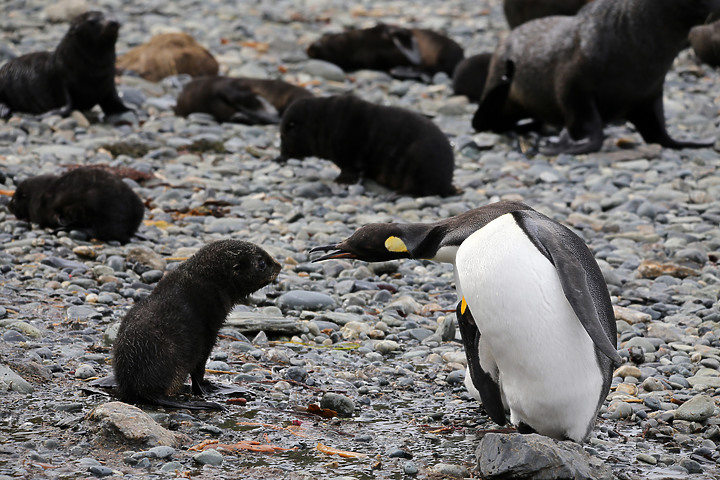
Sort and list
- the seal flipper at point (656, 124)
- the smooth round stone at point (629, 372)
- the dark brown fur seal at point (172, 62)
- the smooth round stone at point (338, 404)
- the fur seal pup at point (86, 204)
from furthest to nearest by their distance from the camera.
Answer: the dark brown fur seal at point (172, 62) → the seal flipper at point (656, 124) → the fur seal pup at point (86, 204) → the smooth round stone at point (629, 372) → the smooth round stone at point (338, 404)

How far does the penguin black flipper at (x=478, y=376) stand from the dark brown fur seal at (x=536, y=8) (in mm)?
10741

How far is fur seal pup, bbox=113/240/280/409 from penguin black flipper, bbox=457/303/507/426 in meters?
1.03

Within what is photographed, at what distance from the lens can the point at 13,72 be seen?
1068 cm

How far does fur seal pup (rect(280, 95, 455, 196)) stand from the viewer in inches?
340

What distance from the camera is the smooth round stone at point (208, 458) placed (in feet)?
12.2

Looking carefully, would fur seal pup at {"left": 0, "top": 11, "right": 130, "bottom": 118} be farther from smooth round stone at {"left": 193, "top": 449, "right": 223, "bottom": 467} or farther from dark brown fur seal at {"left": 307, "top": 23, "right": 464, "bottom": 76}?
smooth round stone at {"left": 193, "top": 449, "right": 223, "bottom": 467}

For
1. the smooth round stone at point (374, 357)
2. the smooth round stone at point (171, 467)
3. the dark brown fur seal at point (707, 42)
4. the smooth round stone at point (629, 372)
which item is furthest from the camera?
the dark brown fur seal at point (707, 42)

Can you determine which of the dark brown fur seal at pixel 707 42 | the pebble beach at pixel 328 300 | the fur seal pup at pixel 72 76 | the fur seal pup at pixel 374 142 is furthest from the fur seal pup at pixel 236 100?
the dark brown fur seal at pixel 707 42

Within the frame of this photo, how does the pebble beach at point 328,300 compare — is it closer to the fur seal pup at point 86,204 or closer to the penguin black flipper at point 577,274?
the fur seal pup at point 86,204

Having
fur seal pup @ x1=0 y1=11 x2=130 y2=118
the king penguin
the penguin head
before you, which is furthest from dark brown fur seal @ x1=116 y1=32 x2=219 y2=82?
the king penguin

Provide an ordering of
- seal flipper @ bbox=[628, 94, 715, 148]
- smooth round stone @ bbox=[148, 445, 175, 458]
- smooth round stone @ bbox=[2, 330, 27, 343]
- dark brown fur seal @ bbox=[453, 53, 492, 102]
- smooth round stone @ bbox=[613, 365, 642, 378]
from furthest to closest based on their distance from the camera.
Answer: dark brown fur seal @ bbox=[453, 53, 492, 102]
seal flipper @ bbox=[628, 94, 715, 148]
smooth round stone @ bbox=[613, 365, 642, 378]
smooth round stone @ bbox=[2, 330, 27, 343]
smooth round stone @ bbox=[148, 445, 175, 458]

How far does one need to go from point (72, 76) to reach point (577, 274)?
7.82 metres

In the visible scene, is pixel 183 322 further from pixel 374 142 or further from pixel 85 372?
pixel 374 142

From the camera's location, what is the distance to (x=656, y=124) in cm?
1013
